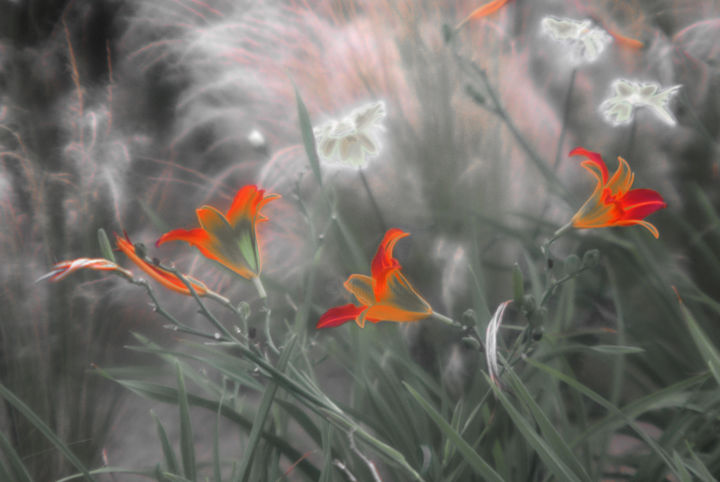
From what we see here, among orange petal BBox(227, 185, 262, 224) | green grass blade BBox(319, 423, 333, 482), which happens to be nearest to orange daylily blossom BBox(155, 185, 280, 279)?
orange petal BBox(227, 185, 262, 224)

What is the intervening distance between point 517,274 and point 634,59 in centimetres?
49

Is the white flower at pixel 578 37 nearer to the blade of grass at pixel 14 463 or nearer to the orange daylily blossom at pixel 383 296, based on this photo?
the orange daylily blossom at pixel 383 296

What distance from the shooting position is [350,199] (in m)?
0.59

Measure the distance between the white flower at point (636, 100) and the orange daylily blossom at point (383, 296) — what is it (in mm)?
304

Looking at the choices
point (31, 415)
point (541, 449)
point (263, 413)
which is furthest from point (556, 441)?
point (31, 415)

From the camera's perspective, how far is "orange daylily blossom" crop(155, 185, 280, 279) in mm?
243

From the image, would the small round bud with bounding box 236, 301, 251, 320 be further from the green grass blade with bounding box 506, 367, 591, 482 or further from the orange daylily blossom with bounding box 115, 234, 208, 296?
the green grass blade with bounding box 506, 367, 591, 482

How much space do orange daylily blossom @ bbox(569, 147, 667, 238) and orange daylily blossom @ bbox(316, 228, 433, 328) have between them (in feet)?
0.29

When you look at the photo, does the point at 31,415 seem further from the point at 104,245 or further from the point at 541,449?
the point at 541,449

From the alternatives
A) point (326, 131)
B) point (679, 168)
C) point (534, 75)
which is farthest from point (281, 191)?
point (679, 168)

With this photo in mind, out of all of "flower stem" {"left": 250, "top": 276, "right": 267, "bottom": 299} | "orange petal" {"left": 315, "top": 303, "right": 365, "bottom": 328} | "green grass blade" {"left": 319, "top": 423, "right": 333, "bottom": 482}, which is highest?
"flower stem" {"left": 250, "top": 276, "right": 267, "bottom": 299}

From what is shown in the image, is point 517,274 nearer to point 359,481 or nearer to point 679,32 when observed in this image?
point 359,481

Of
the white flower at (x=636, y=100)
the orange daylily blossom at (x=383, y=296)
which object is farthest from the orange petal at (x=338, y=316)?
the white flower at (x=636, y=100)

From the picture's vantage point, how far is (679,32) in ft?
1.91
